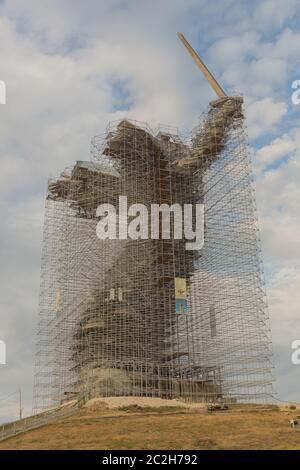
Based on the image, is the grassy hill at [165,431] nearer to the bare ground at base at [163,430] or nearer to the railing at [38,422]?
the bare ground at base at [163,430]

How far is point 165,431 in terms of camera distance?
3912 cm

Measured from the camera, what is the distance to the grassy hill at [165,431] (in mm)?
34562

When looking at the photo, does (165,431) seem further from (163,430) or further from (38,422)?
(38,422)

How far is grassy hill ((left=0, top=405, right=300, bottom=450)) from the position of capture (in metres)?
34.6

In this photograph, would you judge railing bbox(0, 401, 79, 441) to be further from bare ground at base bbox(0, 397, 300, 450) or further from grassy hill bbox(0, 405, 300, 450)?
grassy hill bbox(0, 405, 300, 450)

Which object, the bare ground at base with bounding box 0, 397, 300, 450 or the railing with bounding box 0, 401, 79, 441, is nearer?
the bare ground at base with bounding box 0, 397, 300, 450

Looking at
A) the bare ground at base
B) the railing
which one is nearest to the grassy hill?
the bare ground at base

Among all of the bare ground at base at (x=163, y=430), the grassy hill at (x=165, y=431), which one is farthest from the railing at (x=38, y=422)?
the grassy hill at (x=165, y=431)

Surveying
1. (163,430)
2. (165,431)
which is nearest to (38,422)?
(163,430)

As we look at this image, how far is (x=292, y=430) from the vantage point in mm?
38250

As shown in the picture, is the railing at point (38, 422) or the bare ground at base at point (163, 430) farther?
the railing at point (38, 422)

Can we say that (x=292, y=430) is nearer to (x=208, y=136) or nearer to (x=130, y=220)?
(x=130, y=220)
